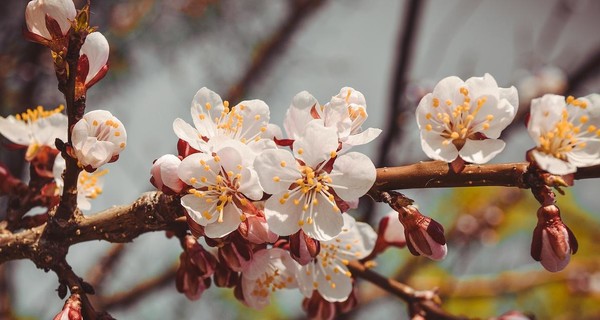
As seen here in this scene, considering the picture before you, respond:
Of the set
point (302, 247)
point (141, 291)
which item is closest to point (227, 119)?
point (302, 247)

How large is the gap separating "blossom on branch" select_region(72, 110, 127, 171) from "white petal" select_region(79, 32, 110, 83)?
0.23ft

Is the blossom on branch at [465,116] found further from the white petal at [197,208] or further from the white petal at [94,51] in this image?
the white petal at [94,51]

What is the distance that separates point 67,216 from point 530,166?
616 mm

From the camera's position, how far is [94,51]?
80 cm

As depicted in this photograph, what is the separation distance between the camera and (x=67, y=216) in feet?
2.61

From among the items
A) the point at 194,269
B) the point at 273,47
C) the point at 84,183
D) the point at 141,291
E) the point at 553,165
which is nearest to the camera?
the point at 553,165

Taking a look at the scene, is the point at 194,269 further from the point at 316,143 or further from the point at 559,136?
the point at 559,136

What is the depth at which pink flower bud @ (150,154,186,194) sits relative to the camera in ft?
2.43

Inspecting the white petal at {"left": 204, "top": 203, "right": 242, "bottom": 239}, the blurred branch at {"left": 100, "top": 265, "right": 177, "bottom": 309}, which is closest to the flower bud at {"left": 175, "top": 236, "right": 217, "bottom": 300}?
the white petal at {"left": 204, "top": 203, "right": 242, "bottom": 239}

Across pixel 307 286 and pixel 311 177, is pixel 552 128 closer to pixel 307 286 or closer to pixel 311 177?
pixel 311 177

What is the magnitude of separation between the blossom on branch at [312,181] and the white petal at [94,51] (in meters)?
0.28

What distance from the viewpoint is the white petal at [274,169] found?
70cm

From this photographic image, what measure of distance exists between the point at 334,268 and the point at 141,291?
160 cm

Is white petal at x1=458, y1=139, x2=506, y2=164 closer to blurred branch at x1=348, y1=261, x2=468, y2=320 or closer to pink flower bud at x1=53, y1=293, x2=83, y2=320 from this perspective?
blurred branch at x1=348, y1=261, x2=468, y2=320
